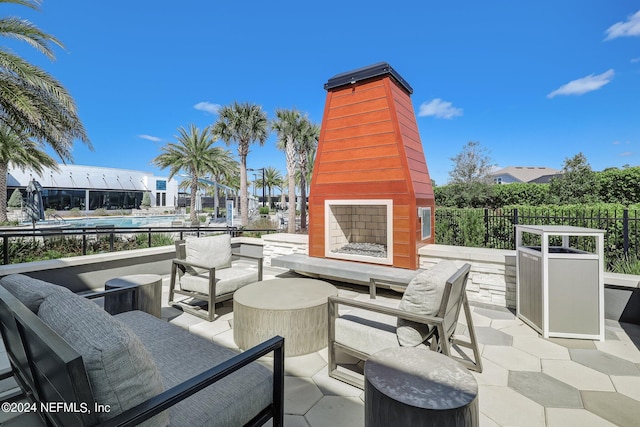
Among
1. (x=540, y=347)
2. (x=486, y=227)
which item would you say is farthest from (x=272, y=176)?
(x=540, y=347)

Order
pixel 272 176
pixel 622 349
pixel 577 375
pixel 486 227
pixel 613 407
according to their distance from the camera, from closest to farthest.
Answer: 1. pixel 613 407
2. pixel 577 375
3. pixel 622 349
4. pixel 486 227
5. pixel 272 176

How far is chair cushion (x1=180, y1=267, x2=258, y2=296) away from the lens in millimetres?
3568

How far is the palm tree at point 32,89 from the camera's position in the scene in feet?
18.2

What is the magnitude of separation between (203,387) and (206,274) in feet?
9.97

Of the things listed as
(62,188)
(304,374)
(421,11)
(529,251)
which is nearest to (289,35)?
(421,11)

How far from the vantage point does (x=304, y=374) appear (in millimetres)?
2314

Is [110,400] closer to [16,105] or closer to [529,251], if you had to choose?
[529,251]

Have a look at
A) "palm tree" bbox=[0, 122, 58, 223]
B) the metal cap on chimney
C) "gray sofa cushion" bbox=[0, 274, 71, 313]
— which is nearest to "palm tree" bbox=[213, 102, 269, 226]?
"palm tree" bbox=[0, 122, 58, 223]

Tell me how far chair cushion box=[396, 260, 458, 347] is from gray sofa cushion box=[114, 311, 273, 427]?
992mm

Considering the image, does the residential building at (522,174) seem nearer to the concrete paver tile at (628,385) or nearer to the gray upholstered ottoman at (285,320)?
the concrete paver tile at (628,385)

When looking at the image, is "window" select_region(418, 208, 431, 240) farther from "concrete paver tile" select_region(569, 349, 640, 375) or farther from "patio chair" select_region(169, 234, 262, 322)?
"patio chair" select_region(169, 234, 262, 322)

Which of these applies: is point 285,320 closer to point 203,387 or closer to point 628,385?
point 203,387

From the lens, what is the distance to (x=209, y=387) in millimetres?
1407

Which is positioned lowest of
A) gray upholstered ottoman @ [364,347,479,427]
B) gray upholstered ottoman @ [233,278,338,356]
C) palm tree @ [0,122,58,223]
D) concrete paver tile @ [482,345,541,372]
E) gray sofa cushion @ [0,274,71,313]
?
concrete paver tile @ [482,345,541,372]
